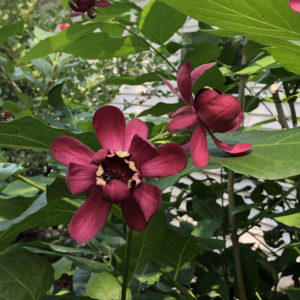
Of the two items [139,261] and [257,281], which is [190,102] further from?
[257,281]

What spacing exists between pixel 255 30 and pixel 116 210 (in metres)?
0.26

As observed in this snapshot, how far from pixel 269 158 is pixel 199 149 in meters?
0.06

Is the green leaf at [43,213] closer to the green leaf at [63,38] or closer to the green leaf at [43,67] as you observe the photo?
the green leaf at [63,38]

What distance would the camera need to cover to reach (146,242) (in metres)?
0.51

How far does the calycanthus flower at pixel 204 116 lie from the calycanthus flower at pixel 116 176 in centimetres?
3

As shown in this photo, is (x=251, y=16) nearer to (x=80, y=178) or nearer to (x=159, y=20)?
(x=80, y=178)

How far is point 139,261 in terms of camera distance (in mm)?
521

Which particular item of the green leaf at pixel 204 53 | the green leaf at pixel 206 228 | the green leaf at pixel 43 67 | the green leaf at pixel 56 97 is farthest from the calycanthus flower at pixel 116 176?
the green leaf at pixel 43 67

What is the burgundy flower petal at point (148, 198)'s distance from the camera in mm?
314

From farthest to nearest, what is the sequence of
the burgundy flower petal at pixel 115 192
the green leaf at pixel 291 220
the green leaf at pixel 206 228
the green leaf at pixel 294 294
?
the green leaf at pixel 206 228, the green leaf at pixel 294 294, the green leaf at pixel 291 220, the burgundy flower petal at pixel 115 192

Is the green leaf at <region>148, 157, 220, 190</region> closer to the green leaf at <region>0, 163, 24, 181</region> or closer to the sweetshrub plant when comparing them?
the sweetshrub plant

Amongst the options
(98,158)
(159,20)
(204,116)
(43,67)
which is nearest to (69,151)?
(98,158)

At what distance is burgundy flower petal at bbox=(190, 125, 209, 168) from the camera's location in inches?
13.5

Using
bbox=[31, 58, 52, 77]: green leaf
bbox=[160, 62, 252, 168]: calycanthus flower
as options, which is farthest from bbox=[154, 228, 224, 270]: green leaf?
bbox=[31, 58, 52, 77]: green leaf
